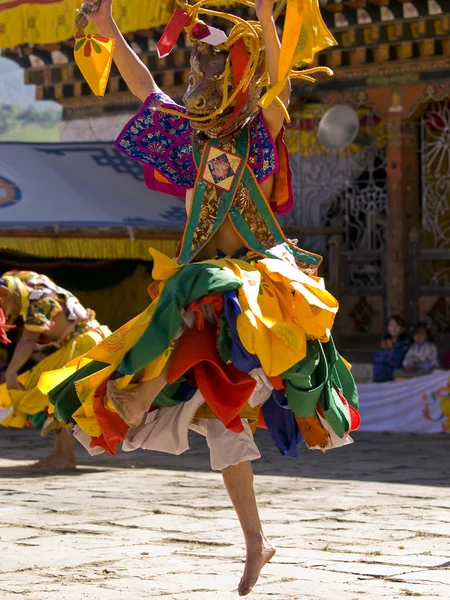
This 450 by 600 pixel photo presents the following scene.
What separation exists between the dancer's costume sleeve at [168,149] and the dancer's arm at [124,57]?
5 cm

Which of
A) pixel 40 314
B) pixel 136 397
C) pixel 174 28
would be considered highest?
pixel 174 28

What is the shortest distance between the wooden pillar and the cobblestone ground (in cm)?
388

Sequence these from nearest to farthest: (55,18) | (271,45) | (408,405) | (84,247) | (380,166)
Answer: (271,45) → (408,405) → (84,247) → (380,166) → (55,18)

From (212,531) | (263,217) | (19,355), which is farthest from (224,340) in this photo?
(19,355)

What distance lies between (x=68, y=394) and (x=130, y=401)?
276 millimetres

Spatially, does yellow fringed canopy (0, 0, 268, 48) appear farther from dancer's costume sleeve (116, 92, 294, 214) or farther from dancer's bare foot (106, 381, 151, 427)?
dancer's bare foot (106, 381, 151, 427)

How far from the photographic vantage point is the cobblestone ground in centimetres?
422

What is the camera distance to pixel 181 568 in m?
4.56

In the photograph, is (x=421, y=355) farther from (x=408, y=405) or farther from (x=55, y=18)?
(x=55, y=18)

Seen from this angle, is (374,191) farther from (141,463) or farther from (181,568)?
(181,568)

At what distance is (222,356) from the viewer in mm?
3938

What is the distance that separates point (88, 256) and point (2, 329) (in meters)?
4.99

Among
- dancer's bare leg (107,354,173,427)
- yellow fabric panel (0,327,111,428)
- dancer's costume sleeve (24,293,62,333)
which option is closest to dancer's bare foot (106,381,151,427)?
dancer's bare leg (107,354,173,427)

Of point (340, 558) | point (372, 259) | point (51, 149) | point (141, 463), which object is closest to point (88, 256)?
point (51, 149)
